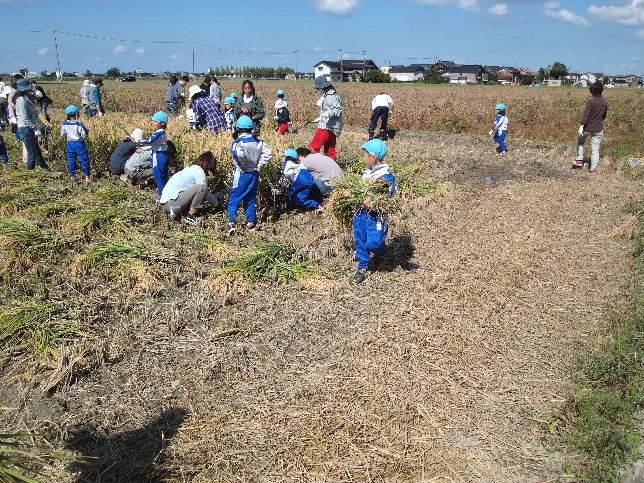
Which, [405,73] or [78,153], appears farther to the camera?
[405,73]

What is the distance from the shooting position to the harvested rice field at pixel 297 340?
3.22 m

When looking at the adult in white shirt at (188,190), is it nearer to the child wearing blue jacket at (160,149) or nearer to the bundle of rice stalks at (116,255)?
the child wearing blue jacket at (160,149)

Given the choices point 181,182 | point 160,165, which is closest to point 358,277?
point 181,182

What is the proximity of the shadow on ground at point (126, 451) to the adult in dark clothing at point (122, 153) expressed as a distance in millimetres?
6982

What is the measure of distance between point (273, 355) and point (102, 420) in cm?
136

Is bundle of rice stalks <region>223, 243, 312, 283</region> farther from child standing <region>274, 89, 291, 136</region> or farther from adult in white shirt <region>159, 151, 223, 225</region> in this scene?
child standing <region>274, 89, 291, 136</region>

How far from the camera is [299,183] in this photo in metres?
7.83

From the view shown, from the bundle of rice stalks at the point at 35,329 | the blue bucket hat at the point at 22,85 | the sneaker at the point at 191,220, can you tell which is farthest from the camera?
the blue bucket hat at the point at 22,85

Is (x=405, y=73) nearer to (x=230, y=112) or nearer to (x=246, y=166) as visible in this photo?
(x=230, y=112)

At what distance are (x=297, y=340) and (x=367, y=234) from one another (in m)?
1.54

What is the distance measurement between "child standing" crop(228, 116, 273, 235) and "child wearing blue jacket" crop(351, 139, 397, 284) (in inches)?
75.7

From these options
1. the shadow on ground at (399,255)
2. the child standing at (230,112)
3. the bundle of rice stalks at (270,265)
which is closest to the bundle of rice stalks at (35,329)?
the bundle of rice stalks at (270,265)

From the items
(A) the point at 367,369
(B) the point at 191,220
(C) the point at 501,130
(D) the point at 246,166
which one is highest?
(C) the point at 501,130

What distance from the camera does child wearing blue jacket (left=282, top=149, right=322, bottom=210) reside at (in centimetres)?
780
